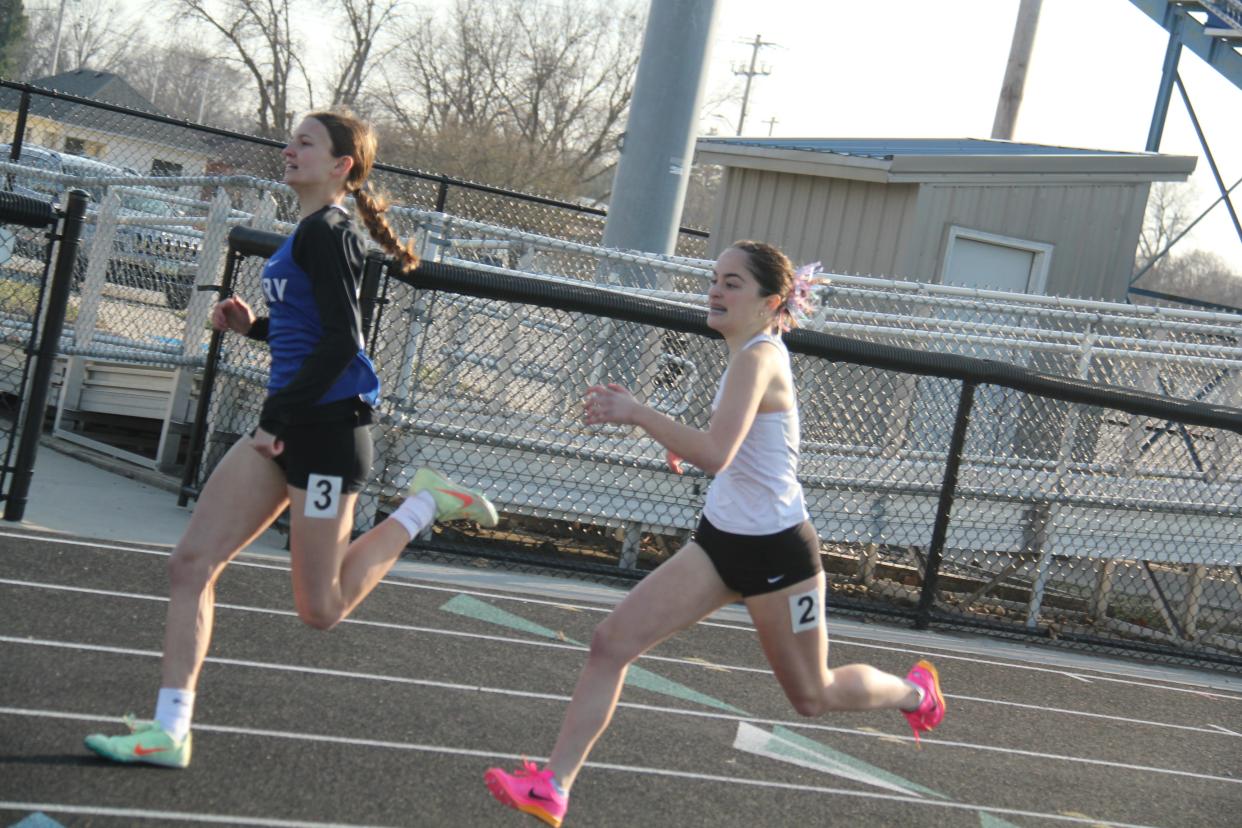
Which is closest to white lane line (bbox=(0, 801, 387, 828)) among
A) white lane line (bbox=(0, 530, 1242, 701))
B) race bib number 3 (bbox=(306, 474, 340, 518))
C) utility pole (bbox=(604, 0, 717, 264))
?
race bib number 3 (bbox=(306, 474, 340, 518))

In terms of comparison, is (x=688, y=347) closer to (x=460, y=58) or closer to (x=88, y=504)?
(x=88, y=504)

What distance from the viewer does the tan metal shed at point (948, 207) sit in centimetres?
1323

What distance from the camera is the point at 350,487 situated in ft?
14.1

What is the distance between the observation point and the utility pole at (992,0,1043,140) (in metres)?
18.6

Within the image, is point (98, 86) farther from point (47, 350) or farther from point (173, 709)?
point (173, 709)

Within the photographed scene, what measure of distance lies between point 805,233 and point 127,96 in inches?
1864

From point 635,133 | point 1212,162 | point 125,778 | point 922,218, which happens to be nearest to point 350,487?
point 125,778

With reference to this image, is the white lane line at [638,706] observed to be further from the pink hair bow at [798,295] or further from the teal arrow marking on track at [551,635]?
the pink hair bow at [798,295]

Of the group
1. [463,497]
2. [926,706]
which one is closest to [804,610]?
[926,706]

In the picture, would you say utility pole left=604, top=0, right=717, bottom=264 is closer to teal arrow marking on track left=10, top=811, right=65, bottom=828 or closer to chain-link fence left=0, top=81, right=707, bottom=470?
chain-link fence left=0, top=81, right=707, bottom=470

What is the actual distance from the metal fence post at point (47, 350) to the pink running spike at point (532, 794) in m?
3.82

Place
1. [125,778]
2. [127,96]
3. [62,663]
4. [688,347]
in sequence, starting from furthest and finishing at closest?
[127,96] → [688,347] → [62,663] → [125,778]

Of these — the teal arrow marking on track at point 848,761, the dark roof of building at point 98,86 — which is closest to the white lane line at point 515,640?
the teal arrow marking on track at point 848,761

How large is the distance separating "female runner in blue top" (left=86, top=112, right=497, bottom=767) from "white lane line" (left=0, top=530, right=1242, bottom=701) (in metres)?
2.71
